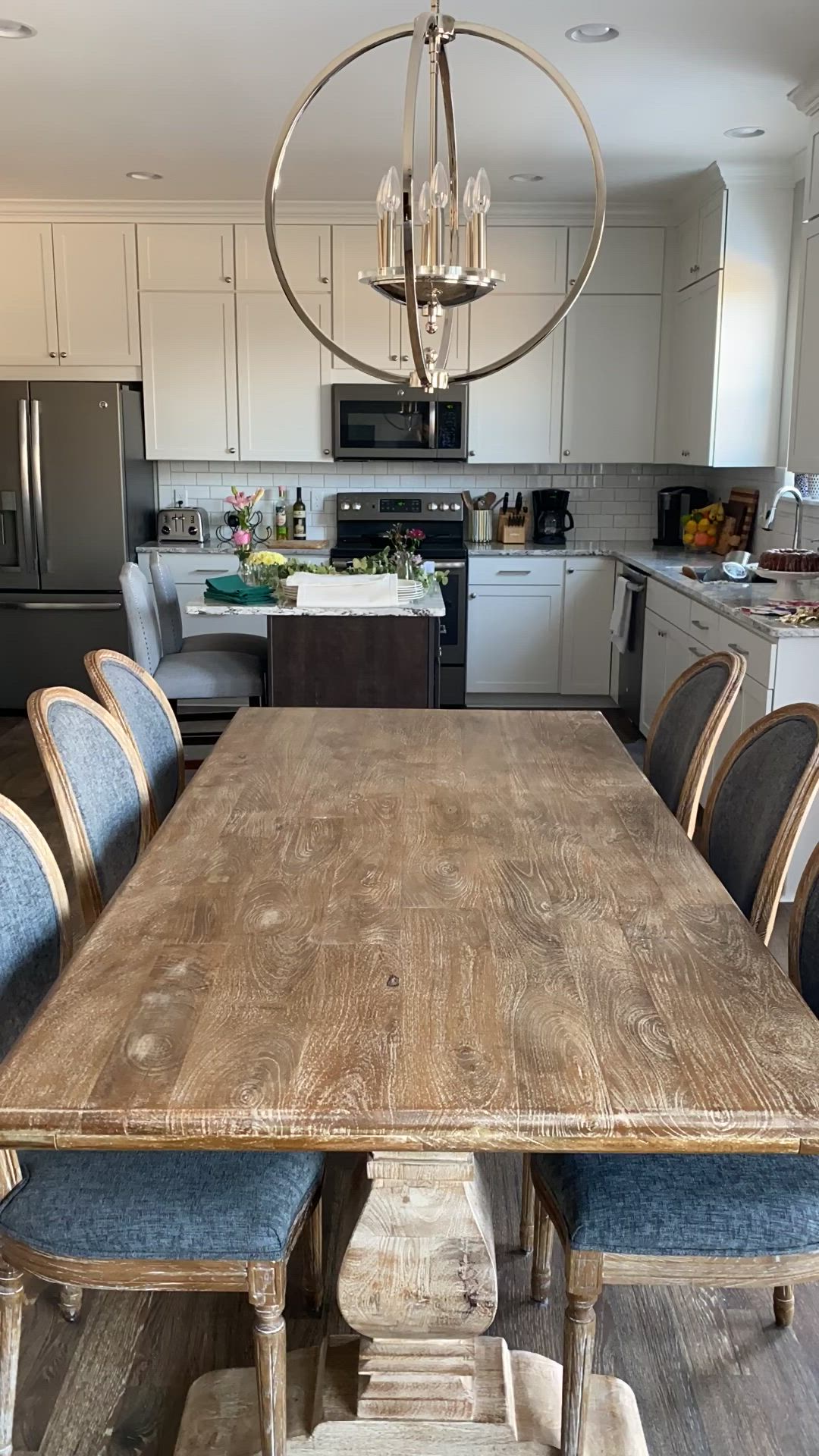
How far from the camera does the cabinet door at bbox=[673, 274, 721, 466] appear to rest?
16.9 feet

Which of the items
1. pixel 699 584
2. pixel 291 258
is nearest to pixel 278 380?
pixel 291 258

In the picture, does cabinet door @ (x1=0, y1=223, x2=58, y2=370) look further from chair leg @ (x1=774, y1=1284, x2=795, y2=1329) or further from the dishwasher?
chair leg @ (x1=774, y1=1284, x2=795, y2=1329)

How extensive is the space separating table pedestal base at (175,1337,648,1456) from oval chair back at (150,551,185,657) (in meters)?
3.13

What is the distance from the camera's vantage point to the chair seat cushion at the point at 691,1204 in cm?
142

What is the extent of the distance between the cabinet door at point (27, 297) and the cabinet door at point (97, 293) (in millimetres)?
45

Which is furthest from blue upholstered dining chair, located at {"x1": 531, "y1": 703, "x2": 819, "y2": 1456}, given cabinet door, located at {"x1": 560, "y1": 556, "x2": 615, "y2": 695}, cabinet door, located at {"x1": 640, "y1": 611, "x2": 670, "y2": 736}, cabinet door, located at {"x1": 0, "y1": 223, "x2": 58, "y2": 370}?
cabinet door, located at {"x1": 0, "y1": 223, "x2": 58, "y2": 370}

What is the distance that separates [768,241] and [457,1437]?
4.72m


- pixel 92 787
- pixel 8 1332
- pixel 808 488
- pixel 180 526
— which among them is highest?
pixel 808 488

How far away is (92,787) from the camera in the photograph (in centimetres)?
214

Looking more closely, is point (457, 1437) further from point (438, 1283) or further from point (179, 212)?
point (179, 212)

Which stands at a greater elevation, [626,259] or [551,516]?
[626,259]

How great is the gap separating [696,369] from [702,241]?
54 centimetres

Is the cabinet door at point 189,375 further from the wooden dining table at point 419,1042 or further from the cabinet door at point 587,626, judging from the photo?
the wooden dining table at point 419,1042

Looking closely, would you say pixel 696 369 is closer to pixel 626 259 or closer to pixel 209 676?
pixel 626 259
